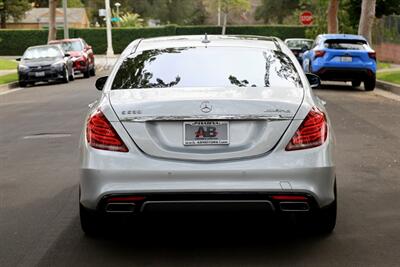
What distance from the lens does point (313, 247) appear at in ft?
19.0

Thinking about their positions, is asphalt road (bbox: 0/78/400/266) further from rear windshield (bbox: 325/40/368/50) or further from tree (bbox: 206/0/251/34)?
tree (bbox: 206/0/251/34)

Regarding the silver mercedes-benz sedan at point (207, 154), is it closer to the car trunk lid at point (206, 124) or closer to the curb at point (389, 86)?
the car trunk lid at point (206, 124)

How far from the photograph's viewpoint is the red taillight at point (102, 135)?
5.36m

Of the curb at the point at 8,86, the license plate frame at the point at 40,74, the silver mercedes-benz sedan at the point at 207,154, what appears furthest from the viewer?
the license plate frame at the point at 40,74

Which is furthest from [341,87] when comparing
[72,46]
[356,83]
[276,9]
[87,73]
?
[276,9]

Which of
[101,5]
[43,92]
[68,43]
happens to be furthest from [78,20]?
[43,92]

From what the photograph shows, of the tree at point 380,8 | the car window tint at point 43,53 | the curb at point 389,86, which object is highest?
the tree at point 380,8

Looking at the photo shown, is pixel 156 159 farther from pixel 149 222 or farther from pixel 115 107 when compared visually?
pixel 149 222

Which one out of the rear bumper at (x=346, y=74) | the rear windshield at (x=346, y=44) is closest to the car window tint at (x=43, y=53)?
the rear windshield at (x=346, y=44)

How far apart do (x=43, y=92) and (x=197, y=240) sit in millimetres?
Answer: 18781

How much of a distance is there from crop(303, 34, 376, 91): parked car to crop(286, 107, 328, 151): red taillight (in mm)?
17051

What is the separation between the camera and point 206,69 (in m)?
6.02

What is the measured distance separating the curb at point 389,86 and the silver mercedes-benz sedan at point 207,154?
1648cm

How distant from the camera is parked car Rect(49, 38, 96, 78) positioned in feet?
102
